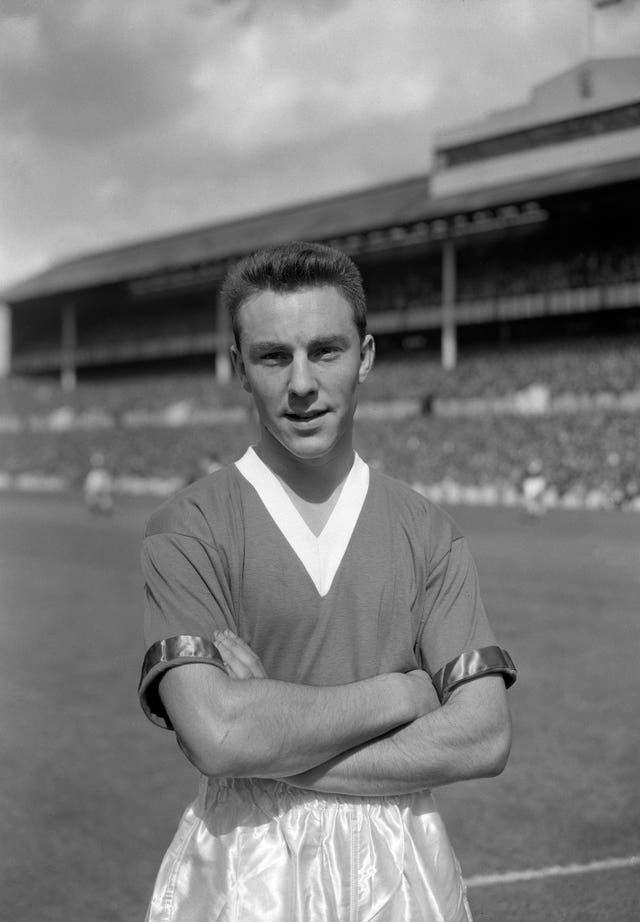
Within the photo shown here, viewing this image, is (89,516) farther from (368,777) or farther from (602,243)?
(368,777)

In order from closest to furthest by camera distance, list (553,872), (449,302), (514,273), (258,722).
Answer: (258,722) → (553,872) → (514,273) → (449,302)

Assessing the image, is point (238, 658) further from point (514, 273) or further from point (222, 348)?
point (222, 348)

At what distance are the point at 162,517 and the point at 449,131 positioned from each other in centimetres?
3551

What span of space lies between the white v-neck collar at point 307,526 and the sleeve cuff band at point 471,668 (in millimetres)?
307

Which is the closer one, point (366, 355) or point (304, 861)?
point (304, 861)

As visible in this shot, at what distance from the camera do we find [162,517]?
6.87 ft

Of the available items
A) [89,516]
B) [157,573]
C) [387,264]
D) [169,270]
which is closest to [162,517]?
[157,573]

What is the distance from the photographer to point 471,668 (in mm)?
2121

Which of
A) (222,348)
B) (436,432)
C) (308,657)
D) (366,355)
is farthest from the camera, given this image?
(222,348)

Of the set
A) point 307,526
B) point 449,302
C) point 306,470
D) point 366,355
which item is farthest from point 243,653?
point 449,302

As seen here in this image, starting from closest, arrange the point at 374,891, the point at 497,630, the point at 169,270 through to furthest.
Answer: the point at 374,891, the point at 497,630, the point at 169,270

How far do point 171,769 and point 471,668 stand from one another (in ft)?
13.2

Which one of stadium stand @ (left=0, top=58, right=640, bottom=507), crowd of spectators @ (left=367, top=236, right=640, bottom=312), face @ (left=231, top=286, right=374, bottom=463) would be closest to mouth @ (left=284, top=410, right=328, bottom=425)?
face @ (left=231, top=286, right=374, bottom=463)

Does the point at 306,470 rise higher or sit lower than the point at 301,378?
lower
